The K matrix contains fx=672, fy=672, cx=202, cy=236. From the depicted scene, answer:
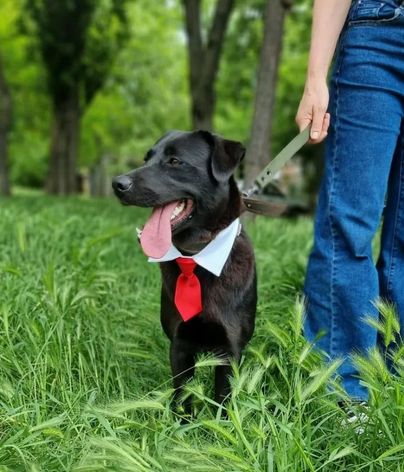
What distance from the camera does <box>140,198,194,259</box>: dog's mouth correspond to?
265cm

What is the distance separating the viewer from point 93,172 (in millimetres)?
36906

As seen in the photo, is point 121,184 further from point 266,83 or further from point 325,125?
point 266,83

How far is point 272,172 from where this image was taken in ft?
10.5

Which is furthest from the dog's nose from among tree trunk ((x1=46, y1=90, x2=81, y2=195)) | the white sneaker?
tree trunk ((x1=46, y1=90, x2=81, y2=195))

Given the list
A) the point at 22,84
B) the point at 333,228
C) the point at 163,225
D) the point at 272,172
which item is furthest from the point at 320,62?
the point at 22,84

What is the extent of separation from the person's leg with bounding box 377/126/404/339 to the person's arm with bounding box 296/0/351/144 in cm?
43

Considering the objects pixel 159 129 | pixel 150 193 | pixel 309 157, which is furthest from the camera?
pixel 159 129

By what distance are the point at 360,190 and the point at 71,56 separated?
16.6 metres

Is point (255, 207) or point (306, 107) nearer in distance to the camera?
point (306, 107)

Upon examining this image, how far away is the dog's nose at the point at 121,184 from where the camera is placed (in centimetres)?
265

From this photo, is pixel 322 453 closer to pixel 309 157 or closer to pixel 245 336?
pixel 245 336

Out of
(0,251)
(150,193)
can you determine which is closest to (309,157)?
(0,251)

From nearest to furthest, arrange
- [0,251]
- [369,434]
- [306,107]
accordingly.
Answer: [369,434]
[306,107]
[0,251]

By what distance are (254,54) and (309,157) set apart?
319 inches
